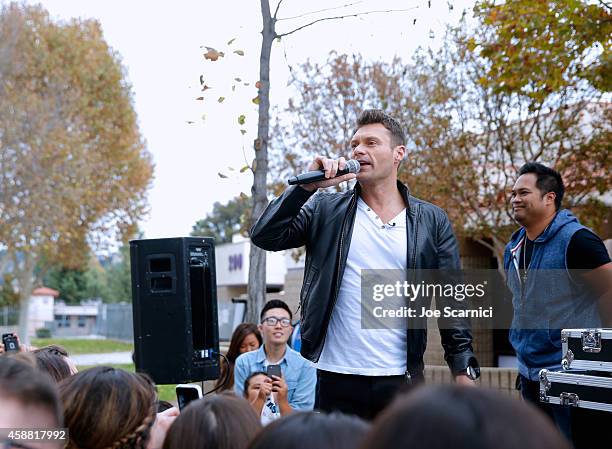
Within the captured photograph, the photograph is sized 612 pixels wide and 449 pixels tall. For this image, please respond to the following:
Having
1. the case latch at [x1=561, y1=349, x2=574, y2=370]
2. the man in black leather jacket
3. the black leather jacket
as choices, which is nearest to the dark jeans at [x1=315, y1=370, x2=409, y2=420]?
the man in black leather jacket

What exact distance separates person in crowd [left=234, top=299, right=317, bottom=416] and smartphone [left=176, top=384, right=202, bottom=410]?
63.9 inches

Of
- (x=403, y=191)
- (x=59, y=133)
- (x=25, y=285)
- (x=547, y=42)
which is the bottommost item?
(x=25, y=285)

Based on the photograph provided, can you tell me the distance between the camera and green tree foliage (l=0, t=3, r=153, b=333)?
23859mm

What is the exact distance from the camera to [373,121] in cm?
365

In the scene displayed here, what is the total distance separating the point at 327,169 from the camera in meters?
3.29

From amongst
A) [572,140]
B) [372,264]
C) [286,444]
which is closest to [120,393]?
[286,444]

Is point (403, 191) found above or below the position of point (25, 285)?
above

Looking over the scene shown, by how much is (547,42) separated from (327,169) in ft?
23.9

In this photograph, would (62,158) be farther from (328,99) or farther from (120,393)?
(120,393)

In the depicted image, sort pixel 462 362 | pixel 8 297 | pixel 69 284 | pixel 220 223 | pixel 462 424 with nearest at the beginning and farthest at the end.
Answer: pixel 462 424, pixel 462 362, pixel 8 297, pixel 69 284, pixel 220 223

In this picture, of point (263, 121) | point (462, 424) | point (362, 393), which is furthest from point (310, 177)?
point (263, 121)

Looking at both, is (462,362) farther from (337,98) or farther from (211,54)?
(337,98)

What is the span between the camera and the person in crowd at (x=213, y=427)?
1.88 m

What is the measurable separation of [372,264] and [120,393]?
145cm
